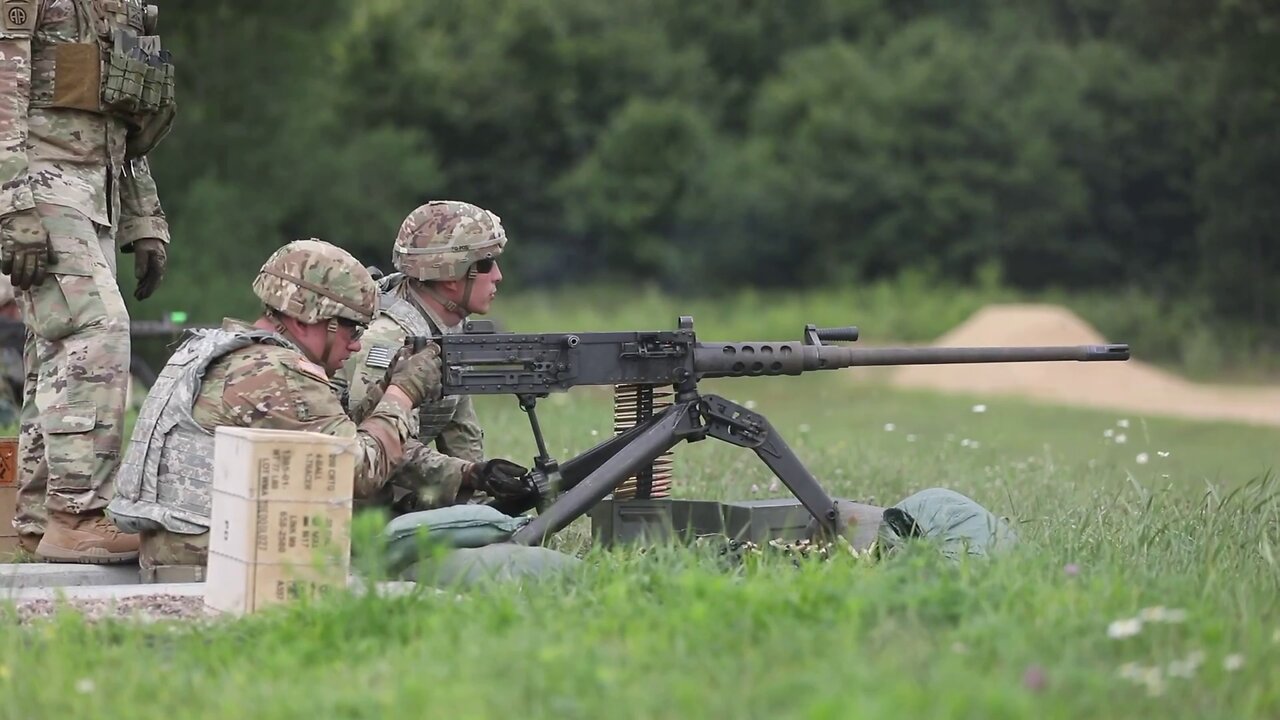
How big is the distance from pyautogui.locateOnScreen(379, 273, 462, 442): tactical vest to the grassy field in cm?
153

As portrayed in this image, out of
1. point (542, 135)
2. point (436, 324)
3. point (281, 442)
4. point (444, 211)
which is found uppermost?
point (542, 135)

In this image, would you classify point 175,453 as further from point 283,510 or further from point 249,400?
point 283,510

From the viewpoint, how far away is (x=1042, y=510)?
24.2 ft

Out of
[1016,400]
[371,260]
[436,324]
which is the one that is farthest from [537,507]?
[371,260]

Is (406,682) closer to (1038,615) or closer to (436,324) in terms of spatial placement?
(1038,615)

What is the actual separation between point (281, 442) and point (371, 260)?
24.5 meters

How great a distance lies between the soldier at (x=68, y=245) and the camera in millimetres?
6242

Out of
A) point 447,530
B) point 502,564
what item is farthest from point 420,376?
point 502,564

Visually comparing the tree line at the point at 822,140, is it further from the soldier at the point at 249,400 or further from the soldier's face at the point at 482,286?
the soldier at the point at 249,400

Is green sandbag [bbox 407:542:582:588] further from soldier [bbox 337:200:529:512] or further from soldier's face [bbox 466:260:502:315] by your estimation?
soldier's face [bbox 466:260:502:315]

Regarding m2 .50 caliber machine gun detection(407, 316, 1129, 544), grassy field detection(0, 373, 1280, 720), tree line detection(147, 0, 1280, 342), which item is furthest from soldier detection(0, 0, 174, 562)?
tree line detection(147, 0, 1280, 342)

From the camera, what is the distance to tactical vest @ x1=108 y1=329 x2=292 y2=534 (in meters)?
5.68

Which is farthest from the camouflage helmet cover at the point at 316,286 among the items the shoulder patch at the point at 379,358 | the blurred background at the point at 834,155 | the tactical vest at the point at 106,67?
the blurred background at the point at 834,155

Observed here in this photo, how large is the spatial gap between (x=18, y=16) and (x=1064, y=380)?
17089 millimetres
